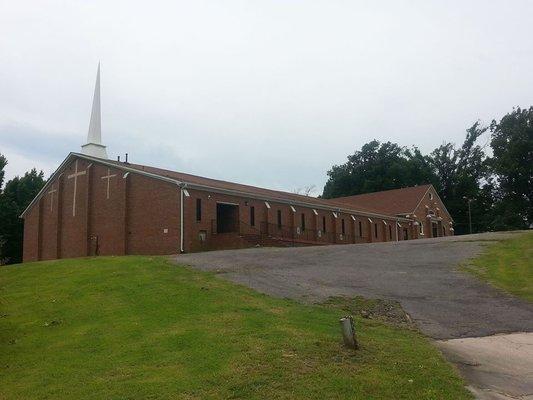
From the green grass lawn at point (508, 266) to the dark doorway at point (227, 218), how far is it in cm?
1592

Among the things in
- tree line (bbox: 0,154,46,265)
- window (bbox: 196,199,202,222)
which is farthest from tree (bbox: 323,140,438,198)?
window (bbox: 196,199,202,222)

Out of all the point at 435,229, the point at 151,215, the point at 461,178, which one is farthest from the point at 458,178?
the point at 151,215

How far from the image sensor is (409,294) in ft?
49.1

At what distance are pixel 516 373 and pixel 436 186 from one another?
224ft

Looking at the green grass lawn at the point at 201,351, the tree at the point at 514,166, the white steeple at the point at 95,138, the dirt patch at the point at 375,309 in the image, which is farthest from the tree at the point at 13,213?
the tree at the point at 514,166

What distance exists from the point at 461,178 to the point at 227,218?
44268mm

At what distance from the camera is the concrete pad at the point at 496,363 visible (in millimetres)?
7984

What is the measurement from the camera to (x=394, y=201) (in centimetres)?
6041

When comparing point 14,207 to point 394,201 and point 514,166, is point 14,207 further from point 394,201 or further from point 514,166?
point 514,166

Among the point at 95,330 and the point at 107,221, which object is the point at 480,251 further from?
the point at 107,221

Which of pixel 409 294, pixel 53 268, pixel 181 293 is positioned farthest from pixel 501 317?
pixel 53 268

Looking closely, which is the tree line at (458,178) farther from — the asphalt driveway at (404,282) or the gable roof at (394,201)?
the asphalt driveway at (404,282)

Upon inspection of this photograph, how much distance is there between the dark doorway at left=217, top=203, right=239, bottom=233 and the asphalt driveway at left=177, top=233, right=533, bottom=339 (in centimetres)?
1080

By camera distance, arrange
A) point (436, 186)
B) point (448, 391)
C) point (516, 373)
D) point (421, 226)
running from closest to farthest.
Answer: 1. point (448, 391)
2. point (516, 373)
3. point (421, 226)
4. point (436, 186)
